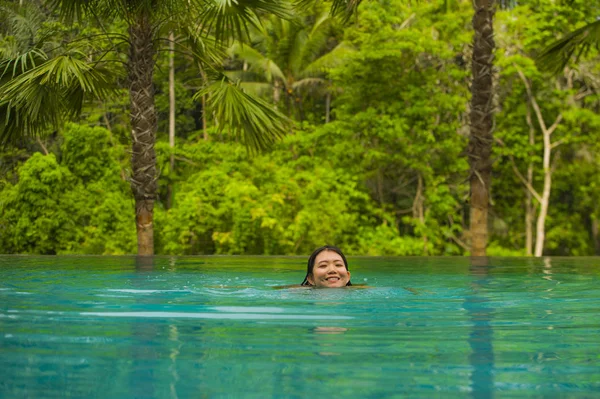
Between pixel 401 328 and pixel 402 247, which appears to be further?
pixel 402 247

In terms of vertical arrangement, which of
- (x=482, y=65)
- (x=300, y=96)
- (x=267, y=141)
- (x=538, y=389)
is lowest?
(x=538, y=389)

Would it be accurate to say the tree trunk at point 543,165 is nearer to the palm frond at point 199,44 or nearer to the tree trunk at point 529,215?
the tree trunk at point 529,215

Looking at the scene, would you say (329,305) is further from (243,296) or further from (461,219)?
(461,219)

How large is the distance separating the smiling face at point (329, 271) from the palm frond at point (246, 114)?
4.78 meters

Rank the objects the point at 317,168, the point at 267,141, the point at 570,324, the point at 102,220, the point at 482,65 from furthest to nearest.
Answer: the point at 317,168 < the point at 102,220 < the point at 482,65 < the point at 267,141 < the point at 570,324

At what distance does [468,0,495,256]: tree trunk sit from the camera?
13.9 metres

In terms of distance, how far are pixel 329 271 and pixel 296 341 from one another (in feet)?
9.52

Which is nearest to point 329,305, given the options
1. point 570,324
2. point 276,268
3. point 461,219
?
point 570,324

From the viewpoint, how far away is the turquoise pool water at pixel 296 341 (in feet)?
10.1

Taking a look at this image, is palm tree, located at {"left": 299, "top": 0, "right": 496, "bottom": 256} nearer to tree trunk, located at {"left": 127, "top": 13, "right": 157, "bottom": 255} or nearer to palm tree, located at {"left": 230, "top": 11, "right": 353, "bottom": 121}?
tree trunk, located at {"left": 127, "top": 13, "right": 157, "bottom": 255}

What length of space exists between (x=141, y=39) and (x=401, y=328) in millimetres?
8898

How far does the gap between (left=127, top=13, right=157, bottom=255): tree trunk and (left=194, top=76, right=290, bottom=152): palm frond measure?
1142 mm

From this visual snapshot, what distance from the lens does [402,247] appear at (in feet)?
78.5

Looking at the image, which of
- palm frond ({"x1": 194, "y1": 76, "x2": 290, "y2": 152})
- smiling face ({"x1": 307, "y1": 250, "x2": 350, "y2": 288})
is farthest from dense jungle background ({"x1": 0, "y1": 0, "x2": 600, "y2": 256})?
smiling face ({"x1": 307, "y1": 250, "x2": 350, "y2": 288})
